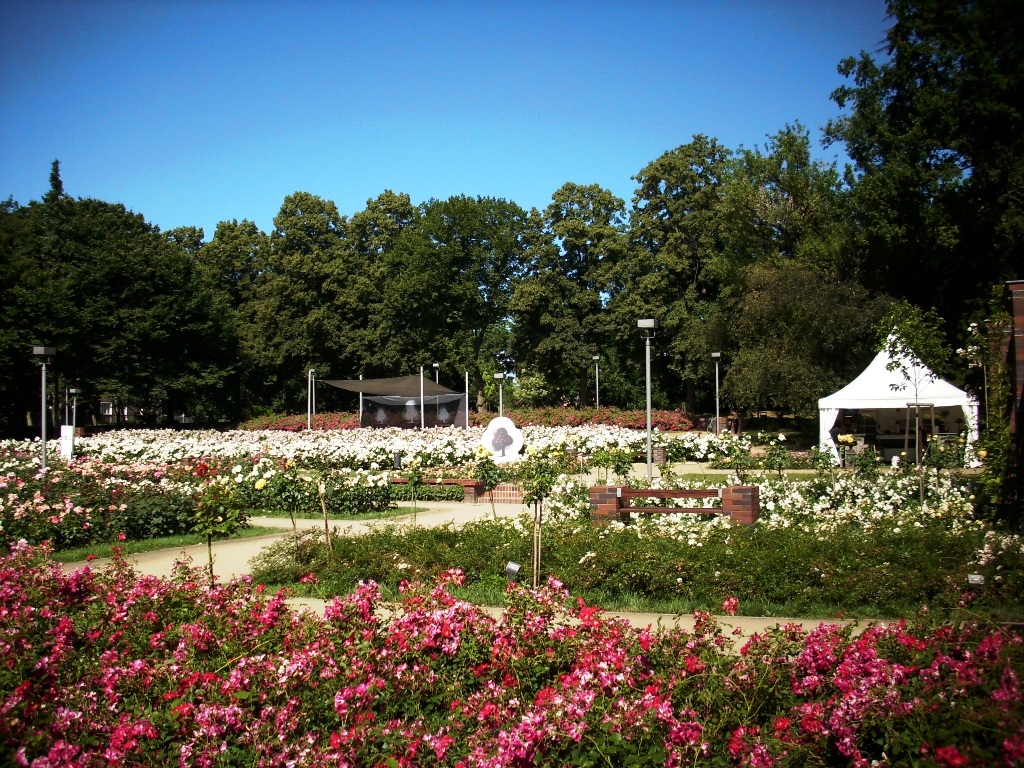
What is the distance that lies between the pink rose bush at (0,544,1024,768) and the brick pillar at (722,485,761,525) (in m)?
5.41

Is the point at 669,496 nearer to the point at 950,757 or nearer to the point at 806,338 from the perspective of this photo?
the point at 950,757

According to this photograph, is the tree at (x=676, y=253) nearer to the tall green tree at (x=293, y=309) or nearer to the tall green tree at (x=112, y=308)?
the tall green tree at (x=293, y=309)

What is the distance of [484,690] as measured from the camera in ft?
13.2

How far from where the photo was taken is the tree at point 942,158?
70.2 feet

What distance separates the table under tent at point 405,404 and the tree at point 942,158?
66.8 feet

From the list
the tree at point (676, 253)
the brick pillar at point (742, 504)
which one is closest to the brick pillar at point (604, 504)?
the brick pillar at point (742, 504)

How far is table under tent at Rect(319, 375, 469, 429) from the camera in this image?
39.2 metres

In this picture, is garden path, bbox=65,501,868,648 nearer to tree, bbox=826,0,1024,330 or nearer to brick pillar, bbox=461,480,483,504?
brick pillar, bbox=461,480,483,504

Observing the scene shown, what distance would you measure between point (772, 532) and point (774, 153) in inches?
1388

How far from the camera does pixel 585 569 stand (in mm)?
7445

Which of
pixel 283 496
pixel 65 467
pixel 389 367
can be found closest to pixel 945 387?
pixel 283 496

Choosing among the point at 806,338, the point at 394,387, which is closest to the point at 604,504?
the point at 806,338

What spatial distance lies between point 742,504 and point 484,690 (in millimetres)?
6344

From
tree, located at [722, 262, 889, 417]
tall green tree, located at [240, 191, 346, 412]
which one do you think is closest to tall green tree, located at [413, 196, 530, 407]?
tall green tree, located at [240, 191, 346, 412]
